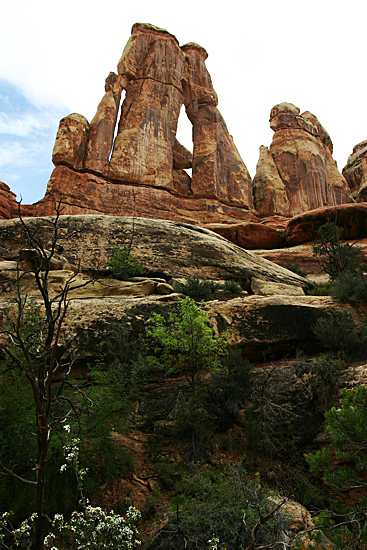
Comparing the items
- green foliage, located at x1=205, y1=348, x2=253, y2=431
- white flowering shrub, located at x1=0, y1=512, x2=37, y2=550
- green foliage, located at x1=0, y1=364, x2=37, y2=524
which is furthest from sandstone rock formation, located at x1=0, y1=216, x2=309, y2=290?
white flowering shrub, located at x1=0, y1=512, x2=37, y2=550

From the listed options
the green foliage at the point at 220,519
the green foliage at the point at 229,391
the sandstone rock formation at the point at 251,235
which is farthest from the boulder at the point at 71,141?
the green foliage at the point at 220,519

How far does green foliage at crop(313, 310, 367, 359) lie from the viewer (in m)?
8.62

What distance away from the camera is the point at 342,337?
8.78 meters

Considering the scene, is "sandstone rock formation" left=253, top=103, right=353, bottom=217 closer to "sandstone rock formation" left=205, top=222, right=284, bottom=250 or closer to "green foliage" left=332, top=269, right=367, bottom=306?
"sandstone rock formation" left=205, top=222, right=284, bottom=250

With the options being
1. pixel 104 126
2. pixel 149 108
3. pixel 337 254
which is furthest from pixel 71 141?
pixel 337 254

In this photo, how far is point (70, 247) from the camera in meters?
12.8

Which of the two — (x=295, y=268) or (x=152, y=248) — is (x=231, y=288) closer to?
(x=152, y=248)

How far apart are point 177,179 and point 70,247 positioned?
24146mm

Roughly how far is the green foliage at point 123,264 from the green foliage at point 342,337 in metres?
5.86

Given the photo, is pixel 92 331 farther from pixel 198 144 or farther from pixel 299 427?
pixel 198 144

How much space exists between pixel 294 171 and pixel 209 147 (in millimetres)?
10222

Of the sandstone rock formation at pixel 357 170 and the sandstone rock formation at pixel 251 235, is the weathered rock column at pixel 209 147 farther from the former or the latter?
the sandstone rock formation at pixel 357 170

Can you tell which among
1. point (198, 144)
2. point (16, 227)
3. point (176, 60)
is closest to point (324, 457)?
point (16, 227)

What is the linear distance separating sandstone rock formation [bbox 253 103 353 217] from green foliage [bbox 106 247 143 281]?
2699 centimetres
